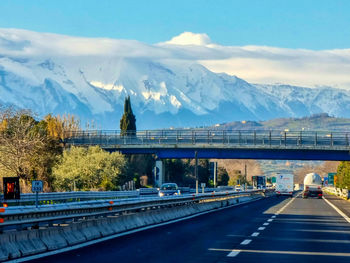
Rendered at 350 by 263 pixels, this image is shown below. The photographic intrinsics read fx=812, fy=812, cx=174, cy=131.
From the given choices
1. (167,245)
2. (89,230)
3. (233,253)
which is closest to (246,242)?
(167,245)

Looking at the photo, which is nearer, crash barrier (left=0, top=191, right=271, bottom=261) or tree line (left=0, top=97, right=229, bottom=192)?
crash barrier (left=0, top=191, right=271, bottom=261)

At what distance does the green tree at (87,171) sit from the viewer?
3135 inches

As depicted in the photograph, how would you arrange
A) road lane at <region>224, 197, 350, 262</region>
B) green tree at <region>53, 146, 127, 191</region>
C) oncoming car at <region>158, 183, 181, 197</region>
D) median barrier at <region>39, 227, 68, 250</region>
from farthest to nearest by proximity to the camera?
green tree at <region>53, 146, 127, 191</region> < oncoming car at <region>158, 183, 181, 197</region> < median barrier at <region>39, 227, 68, 250</region> < road lane at <region>224, 197, 350, 262</region>

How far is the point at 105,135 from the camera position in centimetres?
10900

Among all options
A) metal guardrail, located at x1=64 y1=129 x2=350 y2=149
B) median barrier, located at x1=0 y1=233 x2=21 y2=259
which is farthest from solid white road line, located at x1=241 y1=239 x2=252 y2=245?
metal guardrail, located at x1=64 y1=129 x2=350 y2=149

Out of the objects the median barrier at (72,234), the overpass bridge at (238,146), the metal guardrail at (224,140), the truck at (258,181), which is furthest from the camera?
the truck at (258,181)

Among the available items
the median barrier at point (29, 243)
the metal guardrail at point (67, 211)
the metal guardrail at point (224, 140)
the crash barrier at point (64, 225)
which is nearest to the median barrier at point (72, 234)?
the crash barrier at point (64, 225)

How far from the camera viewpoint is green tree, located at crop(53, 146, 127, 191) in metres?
79.6

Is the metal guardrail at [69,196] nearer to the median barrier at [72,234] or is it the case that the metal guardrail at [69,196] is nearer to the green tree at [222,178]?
the median barrier at [72,234]

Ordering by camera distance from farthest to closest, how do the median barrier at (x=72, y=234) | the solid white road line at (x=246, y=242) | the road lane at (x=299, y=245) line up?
the solid white road line at (x=246, y=242), the median barrier at (x=72, y=234), the road lane at (x=299, y=245)

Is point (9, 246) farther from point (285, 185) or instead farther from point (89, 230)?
point (285, 185)

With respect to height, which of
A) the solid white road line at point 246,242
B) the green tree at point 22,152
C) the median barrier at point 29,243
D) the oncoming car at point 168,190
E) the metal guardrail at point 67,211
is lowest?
the solid white road line at point 246,242

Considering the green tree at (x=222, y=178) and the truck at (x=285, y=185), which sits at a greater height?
the green tree at (x=222, y=178)

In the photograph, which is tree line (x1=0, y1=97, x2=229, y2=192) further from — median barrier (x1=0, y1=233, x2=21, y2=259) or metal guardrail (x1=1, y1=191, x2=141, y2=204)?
median barrier (x1=0, y1=233, x2=21, y2=259)
